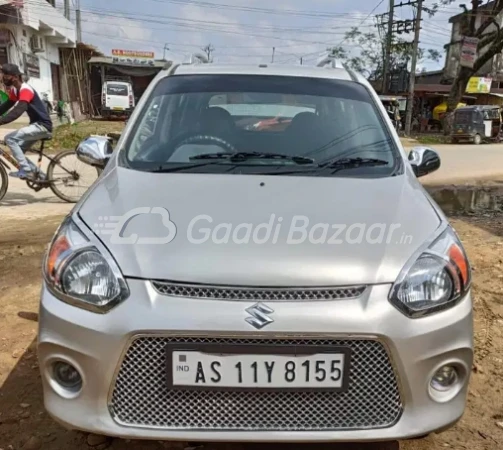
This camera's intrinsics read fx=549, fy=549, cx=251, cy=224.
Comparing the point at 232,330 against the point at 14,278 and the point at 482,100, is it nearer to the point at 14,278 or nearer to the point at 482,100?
the point at 14,278

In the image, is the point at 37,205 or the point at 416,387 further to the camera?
the point at 37,205

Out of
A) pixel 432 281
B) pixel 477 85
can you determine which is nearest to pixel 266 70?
pixel 432 281

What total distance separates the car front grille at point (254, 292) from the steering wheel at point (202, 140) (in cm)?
125

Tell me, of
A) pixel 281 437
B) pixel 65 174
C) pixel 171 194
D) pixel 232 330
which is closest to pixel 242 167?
pixel 171 194

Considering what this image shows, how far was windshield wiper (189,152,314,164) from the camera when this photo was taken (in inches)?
113

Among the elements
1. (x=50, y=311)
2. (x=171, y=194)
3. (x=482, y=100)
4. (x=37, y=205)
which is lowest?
(x=482, y=100)

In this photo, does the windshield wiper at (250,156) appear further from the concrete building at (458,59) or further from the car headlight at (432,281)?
the concrete building at (458,59)

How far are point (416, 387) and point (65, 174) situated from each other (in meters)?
6.43

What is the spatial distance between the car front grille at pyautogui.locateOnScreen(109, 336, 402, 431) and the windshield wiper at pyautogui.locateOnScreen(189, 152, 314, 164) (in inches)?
49.2

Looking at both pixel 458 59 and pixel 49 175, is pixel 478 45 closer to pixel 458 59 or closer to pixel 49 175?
pixel 458 59

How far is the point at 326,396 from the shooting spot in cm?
196

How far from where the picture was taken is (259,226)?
84.6 inches

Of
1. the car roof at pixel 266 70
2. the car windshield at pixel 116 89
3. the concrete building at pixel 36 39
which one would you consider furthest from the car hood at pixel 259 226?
the car windshield at pixel 116 89

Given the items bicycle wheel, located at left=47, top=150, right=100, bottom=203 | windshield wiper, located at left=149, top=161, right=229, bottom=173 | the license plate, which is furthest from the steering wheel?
bicycle wheel, located at left=47, top=150, right=100, bottom=203
